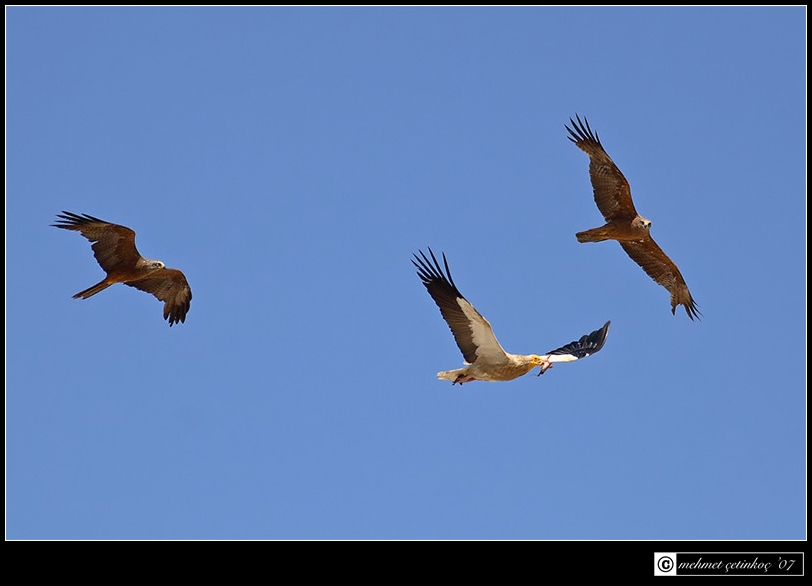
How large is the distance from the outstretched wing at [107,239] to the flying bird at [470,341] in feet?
18.9

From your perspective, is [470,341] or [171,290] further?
[171,290]

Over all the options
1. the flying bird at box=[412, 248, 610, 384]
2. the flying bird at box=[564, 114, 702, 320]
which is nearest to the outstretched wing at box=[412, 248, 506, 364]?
the flying bird at box=[412, 248, 610, 384]

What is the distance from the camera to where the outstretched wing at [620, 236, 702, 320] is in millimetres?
20047

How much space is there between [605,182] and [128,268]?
784 centimetres

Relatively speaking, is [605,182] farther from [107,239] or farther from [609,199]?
[107,239]

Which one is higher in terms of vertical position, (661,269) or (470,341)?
(661,269)

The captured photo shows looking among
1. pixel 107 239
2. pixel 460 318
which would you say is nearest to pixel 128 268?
pixel 107 239

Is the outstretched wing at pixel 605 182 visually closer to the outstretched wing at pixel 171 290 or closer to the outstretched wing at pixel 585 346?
the outstretched wing at pixel 585 346

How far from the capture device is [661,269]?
808 inches
